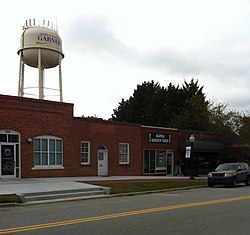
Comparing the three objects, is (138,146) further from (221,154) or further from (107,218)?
(107,218)

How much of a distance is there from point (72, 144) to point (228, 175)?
10979 mm

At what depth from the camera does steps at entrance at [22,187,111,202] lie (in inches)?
696

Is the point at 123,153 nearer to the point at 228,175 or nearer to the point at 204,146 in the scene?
the point at 204,146

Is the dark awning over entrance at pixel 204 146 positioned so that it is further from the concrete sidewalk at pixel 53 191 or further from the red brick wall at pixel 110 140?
the concrete sidewalk at pixel 53 191

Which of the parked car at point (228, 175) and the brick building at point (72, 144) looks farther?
the brick building at point (72, 144)

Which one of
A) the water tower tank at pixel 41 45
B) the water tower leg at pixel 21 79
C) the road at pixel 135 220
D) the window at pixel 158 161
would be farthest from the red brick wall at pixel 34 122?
the road at pixel 135 220

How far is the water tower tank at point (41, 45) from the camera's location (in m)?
31.5

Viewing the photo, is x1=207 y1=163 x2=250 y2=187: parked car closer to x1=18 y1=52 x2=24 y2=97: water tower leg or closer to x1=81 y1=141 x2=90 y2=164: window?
x1=81 y1=141 x2=90 y2=164: window

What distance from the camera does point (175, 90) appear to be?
5922 cm

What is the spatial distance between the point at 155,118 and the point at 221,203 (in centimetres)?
4459

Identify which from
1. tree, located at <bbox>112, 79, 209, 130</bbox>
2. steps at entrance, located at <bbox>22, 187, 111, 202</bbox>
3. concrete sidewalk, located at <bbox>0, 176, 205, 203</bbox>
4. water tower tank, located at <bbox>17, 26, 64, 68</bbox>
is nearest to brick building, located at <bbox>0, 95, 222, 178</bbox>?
water tower tank, located at <bbox>17, 26, 64, 68</bbox>

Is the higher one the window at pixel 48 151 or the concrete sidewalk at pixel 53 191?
the window at pixel 48 151

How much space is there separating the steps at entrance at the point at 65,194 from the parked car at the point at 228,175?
328 inches

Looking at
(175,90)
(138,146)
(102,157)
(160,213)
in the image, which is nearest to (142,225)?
(160,213)
